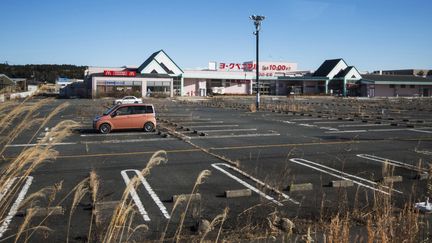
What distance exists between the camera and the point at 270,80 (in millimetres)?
78688

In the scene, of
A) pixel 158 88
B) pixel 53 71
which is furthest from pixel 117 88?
pixel 53 71

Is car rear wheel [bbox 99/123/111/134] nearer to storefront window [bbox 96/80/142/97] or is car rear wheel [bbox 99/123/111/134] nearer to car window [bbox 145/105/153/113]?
car window [bbox 145/105/153/113]

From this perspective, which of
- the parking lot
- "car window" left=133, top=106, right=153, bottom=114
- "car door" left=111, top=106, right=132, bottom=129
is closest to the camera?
the parking lot

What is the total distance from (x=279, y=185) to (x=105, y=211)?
11.4 ft

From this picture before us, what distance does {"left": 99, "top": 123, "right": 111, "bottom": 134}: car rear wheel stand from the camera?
1828 centimetres

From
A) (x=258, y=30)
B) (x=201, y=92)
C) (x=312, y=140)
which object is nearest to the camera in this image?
(x=312, y=140)

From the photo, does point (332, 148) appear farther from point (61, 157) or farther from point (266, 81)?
point (266, 81)

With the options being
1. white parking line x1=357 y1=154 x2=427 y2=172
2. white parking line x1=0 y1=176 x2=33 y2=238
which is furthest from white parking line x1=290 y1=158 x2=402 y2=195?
white parking line x1=0 y1=176 x2=33 y2=238

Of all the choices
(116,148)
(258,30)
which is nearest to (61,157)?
(116,148)

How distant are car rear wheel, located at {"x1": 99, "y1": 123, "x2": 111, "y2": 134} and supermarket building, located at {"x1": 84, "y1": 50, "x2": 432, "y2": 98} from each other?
45498 mm

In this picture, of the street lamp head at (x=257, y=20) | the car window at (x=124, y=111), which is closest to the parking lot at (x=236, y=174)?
the car window at (x=124, y=111)

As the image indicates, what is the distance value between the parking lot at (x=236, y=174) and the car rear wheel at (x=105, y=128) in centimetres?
48

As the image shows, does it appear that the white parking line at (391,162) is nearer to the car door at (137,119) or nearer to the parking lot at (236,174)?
the parking lot at (236,174)

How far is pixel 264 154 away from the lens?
12.3 meters
